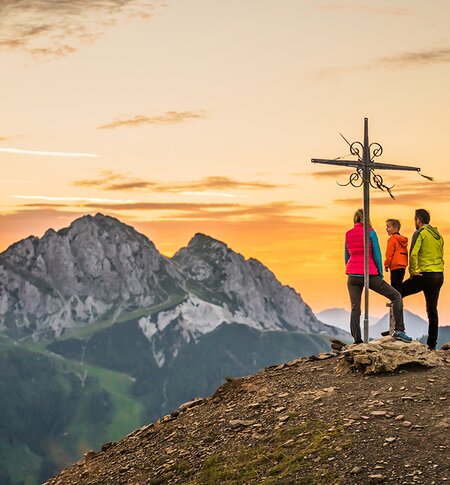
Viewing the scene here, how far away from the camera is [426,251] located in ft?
82.4

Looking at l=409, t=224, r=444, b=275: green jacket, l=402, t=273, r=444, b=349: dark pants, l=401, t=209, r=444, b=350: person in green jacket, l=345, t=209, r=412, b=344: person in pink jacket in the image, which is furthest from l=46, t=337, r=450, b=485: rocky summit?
l=409, t=224, r=444, b=275: green jacket

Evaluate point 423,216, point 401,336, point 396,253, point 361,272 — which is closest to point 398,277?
point 396,253

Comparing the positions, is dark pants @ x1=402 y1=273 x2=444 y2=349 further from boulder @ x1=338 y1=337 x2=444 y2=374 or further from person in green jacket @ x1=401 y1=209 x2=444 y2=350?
boulder @ x1=338 y1=337 x2=444 y2=374

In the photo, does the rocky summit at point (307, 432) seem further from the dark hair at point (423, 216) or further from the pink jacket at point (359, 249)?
the dark hair at point (423, 216)

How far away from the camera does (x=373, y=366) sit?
23.0 metres

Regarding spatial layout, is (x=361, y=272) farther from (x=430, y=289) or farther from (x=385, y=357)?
(x=385, y=357)

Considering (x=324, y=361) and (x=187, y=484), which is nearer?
(x=187, y=484)

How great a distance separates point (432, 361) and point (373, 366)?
1886mm

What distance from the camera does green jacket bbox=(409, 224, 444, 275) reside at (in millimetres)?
24969

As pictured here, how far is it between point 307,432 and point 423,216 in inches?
358

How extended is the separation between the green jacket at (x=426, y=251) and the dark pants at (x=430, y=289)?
24 cm

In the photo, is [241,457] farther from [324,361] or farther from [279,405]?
[324,361]

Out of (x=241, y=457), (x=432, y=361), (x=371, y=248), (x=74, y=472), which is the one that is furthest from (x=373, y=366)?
(x=74, y=472)

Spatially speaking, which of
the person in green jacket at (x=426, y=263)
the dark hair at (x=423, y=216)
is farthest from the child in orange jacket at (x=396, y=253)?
the dark hair at (x=423, y=216)
